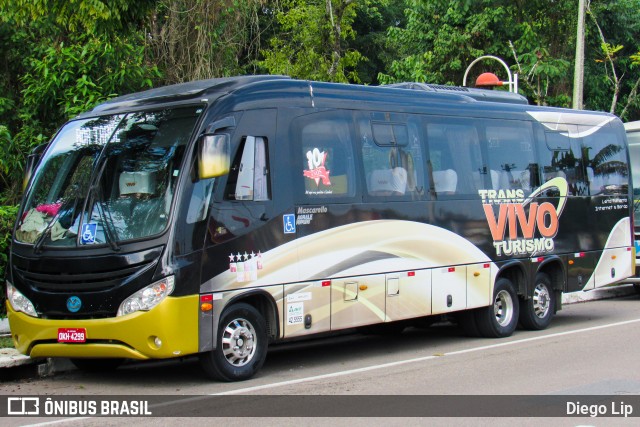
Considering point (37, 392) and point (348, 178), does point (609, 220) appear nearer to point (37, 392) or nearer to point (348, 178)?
point (348, 178)

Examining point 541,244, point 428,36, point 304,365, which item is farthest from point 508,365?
point 428,36

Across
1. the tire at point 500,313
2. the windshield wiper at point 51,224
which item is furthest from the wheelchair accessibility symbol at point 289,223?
the tire at point 500,313

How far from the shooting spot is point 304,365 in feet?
36.6

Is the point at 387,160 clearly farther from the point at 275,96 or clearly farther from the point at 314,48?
the point at 314,48

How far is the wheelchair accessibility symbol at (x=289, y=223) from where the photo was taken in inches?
402

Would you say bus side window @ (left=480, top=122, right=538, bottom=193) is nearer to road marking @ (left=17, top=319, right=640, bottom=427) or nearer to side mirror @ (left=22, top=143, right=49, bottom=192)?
road marking @ (left=17, top=319, right=640, bottom=427)

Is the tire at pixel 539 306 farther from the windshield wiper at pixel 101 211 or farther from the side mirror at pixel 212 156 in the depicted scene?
the windshield wiper at pixel 101 211

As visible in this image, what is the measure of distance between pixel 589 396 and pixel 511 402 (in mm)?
846

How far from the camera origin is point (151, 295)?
29.7 feet

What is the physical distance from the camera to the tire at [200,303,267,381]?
9602 millimetres

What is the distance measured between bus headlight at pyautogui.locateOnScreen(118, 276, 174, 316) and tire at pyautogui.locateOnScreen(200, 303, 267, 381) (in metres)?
0.79

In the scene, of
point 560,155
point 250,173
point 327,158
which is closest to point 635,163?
point 560,155

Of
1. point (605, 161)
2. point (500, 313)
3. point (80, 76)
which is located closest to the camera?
point (500, 313)

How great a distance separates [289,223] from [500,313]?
16.1 ft
